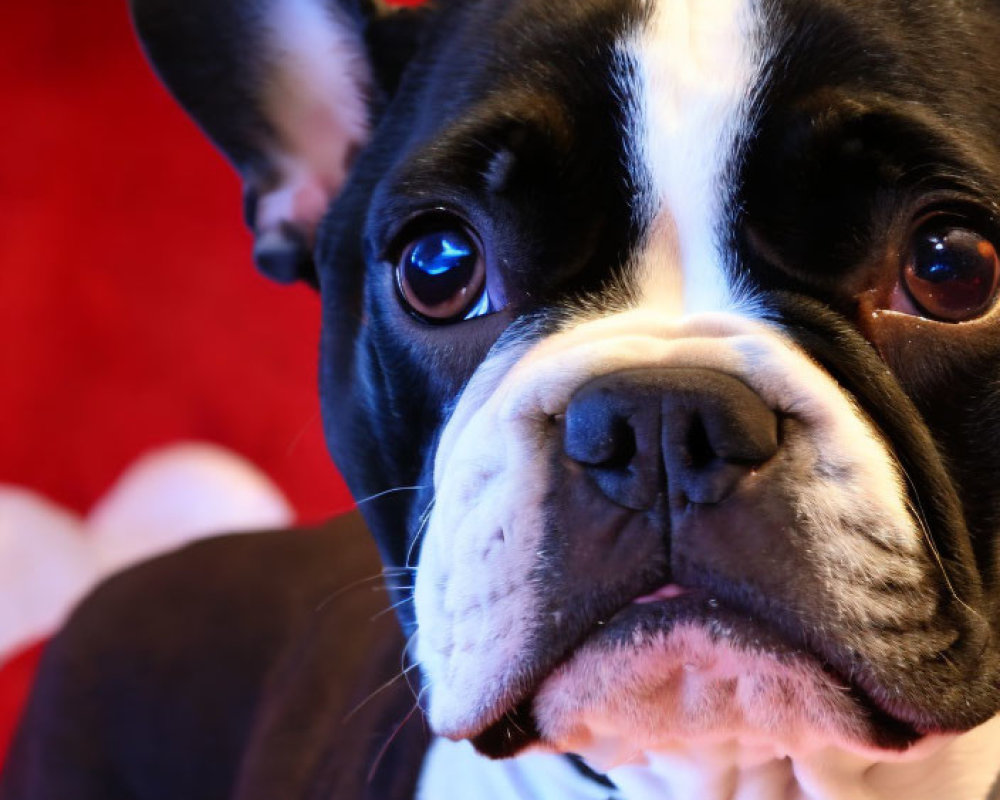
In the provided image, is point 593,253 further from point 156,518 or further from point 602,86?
point 156,518

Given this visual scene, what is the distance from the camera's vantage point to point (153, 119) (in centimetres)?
254

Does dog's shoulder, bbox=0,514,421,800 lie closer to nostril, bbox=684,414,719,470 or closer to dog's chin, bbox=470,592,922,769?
dog's chin, bbox=470,592,922,769

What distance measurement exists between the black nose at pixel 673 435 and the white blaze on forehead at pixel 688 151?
17 centimetres

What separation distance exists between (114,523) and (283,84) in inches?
49.0

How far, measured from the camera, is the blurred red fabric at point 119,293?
2.41m

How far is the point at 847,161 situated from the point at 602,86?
21cm

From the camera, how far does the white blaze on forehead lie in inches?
37.9

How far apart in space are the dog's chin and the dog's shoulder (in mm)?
697

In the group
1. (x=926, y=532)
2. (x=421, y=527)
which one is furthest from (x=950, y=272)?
(x=421, y=527)

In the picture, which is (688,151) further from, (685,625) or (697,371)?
(685,625)

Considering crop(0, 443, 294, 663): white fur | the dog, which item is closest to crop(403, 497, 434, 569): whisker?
the dog

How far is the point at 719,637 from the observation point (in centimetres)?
82

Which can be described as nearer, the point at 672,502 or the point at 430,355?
the point at 672,502

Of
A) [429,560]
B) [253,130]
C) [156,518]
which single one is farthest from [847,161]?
[156,518]
